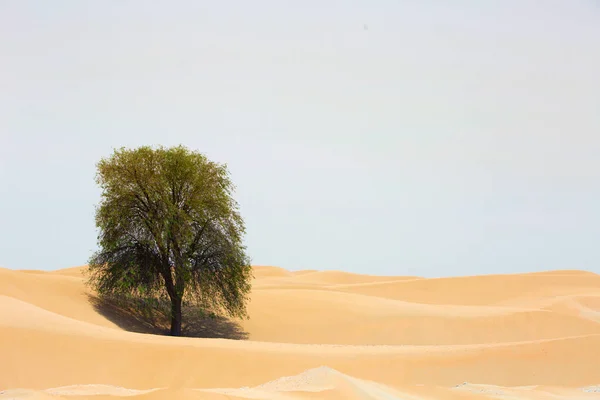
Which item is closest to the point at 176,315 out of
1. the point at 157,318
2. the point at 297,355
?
the point at 157,318

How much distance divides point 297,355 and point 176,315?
31.7 feet

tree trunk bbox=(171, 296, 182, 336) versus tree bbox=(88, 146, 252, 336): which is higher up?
tree bbox=(88, 146, 252, 336)

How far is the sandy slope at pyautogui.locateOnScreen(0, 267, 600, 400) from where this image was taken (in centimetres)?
1251

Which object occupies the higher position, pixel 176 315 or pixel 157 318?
pixel 176 315

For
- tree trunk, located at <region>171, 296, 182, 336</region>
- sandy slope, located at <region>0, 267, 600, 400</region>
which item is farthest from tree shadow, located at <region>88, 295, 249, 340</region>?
tree trunk, located at <region>171, 296, 182, 336</region>

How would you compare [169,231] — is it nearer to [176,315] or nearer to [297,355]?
[176,315]

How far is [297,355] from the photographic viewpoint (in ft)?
54.0

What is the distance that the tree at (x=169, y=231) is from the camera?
2450 centimetres

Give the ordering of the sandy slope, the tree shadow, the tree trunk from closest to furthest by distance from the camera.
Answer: the sandy slope < the tree shadow < the tree trunk

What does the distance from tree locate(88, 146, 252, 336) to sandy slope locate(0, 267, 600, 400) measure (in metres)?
1.89

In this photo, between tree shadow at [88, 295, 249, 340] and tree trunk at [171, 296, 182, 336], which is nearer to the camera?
tree shadow at [88, 295, 249, 340]

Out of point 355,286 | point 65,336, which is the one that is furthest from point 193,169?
point 355,286

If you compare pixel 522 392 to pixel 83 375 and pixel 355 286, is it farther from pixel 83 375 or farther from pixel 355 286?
pixel 355 286

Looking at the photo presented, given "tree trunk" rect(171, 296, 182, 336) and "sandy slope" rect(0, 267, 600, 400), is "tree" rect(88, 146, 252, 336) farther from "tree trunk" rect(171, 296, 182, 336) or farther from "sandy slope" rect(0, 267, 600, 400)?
"sandy slope" rect(0, 267, 600, 400)
